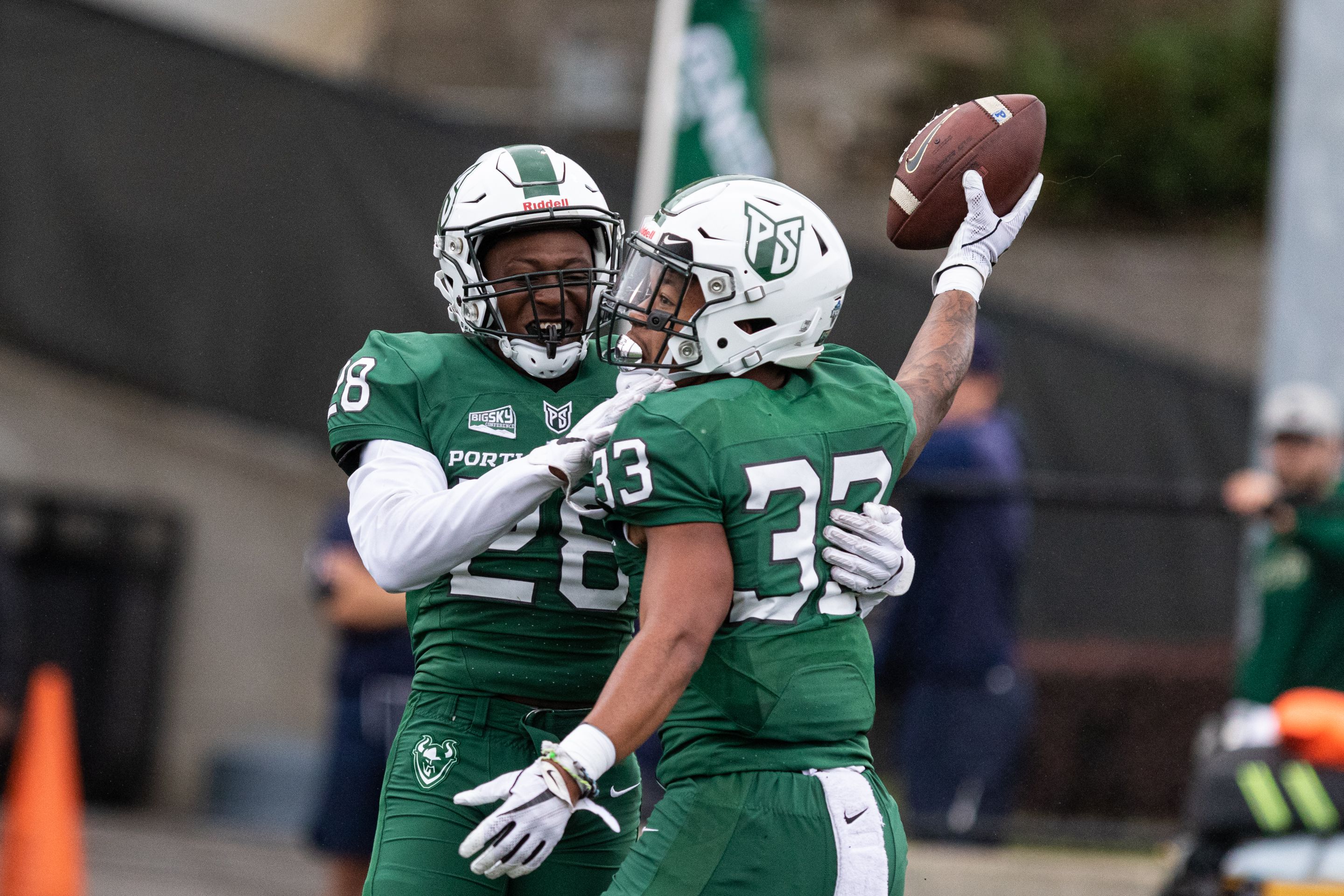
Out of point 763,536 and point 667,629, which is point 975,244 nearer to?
point 763,536

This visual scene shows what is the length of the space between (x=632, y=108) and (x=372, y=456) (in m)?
13.4

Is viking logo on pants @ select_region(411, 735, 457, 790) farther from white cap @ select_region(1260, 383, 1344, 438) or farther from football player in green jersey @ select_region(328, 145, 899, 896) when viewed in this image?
white cap @ select_region(1260, 383, 1344, 438)

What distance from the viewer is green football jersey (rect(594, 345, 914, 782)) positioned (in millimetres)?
2738

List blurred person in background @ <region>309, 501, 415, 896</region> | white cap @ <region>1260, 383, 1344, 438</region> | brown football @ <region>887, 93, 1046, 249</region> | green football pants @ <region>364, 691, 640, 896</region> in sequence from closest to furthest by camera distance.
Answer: green football pants @ <region>364, 691, 640, 896</region>
brown football @ <region>887, 93, 1046, 249</region>
blurred person in background @ <region>309, 501, 415, 896</region>
white cap @ <region>1260, 383, 1344, 438</region>

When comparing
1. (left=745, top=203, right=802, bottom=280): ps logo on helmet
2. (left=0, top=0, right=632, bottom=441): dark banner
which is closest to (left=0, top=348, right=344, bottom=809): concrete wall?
(left=0, top=0, right=632, bottom=441): dark banner

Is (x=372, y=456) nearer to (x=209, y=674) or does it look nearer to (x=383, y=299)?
(x=383, y=299)

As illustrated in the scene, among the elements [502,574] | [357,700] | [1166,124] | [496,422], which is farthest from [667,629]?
[1166,124]

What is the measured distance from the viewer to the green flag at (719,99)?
23.2ft

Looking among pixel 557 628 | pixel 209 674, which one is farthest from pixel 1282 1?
pixel 557 628

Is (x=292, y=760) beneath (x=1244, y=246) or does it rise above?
beneath

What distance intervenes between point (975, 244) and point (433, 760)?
1.41 meters

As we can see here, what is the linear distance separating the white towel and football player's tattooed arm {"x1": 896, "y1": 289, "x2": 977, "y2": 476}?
0.56 metres

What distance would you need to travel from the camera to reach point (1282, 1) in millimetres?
15617

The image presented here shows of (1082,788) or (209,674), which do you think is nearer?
(1082,788)
